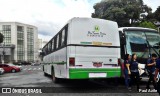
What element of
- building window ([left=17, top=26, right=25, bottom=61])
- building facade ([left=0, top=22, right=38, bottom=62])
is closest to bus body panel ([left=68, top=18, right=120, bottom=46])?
building facade ([left=0, top=22, right=38, bottom=62])

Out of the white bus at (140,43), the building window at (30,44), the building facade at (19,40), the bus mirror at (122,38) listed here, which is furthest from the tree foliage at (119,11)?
the building window at (30,44)

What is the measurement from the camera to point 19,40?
142000 mm

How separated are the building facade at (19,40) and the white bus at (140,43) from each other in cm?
12089

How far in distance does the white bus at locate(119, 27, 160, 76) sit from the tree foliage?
1557 inches

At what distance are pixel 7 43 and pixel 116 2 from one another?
91080 mm

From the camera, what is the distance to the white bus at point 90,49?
39.5 feet

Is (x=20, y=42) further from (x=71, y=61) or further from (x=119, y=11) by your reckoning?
(x=71, y=61)

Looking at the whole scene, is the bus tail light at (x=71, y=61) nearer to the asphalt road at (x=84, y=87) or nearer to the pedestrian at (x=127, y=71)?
the asphalt road at (x=84, y=87)

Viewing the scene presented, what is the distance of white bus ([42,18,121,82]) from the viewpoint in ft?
39.5

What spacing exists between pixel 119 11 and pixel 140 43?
4050 cm

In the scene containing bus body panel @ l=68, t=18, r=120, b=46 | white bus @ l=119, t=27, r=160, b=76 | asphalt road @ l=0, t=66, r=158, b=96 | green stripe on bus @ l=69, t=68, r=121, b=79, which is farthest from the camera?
white bus @ l=119, t=27, r=160, b=76

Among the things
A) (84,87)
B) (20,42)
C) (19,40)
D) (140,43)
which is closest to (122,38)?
(140,43)

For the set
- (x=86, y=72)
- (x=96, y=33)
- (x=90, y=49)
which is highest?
(x=96, y=33)

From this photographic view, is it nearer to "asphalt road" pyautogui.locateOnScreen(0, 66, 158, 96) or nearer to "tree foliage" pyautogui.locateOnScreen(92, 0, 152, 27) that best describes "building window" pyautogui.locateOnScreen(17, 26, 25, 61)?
"tree foliage" pyautogui.locateOnScreen(92, 0, 152, 27)
